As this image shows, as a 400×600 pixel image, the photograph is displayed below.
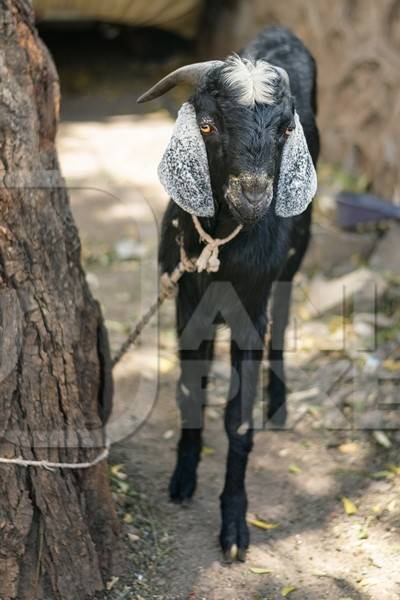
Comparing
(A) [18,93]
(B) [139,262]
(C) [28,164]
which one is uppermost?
(A) [18,93]

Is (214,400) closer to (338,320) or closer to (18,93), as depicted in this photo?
(338,320)

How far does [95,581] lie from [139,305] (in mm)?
2545

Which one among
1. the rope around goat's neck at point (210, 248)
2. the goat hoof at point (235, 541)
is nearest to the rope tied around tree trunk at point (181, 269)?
the rope around goat's neck at point (210, 248)

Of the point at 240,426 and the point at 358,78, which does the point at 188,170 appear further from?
the point at 358,78

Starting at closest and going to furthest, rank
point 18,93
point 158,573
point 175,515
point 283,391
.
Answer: point 18,93 < point 158,573 < point 175,515 < point 283,391

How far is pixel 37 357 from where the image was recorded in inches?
122

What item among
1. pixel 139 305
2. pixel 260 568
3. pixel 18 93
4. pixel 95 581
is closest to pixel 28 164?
pixel 18 93

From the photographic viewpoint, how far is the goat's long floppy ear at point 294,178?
310 cm

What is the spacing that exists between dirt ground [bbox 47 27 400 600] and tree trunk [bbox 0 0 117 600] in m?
0.35

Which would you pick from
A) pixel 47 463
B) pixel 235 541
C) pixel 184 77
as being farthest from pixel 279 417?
pixel 184 77

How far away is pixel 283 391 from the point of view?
4.61 meters

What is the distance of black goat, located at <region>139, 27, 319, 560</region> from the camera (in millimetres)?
3020

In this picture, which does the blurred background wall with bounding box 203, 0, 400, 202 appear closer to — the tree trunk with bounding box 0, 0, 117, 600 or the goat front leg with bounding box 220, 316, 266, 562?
the goat front leg with bounding box 220, 316, 266, 562

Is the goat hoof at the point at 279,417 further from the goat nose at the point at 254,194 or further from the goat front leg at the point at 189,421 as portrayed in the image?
the goat nose at the point at 254,194
